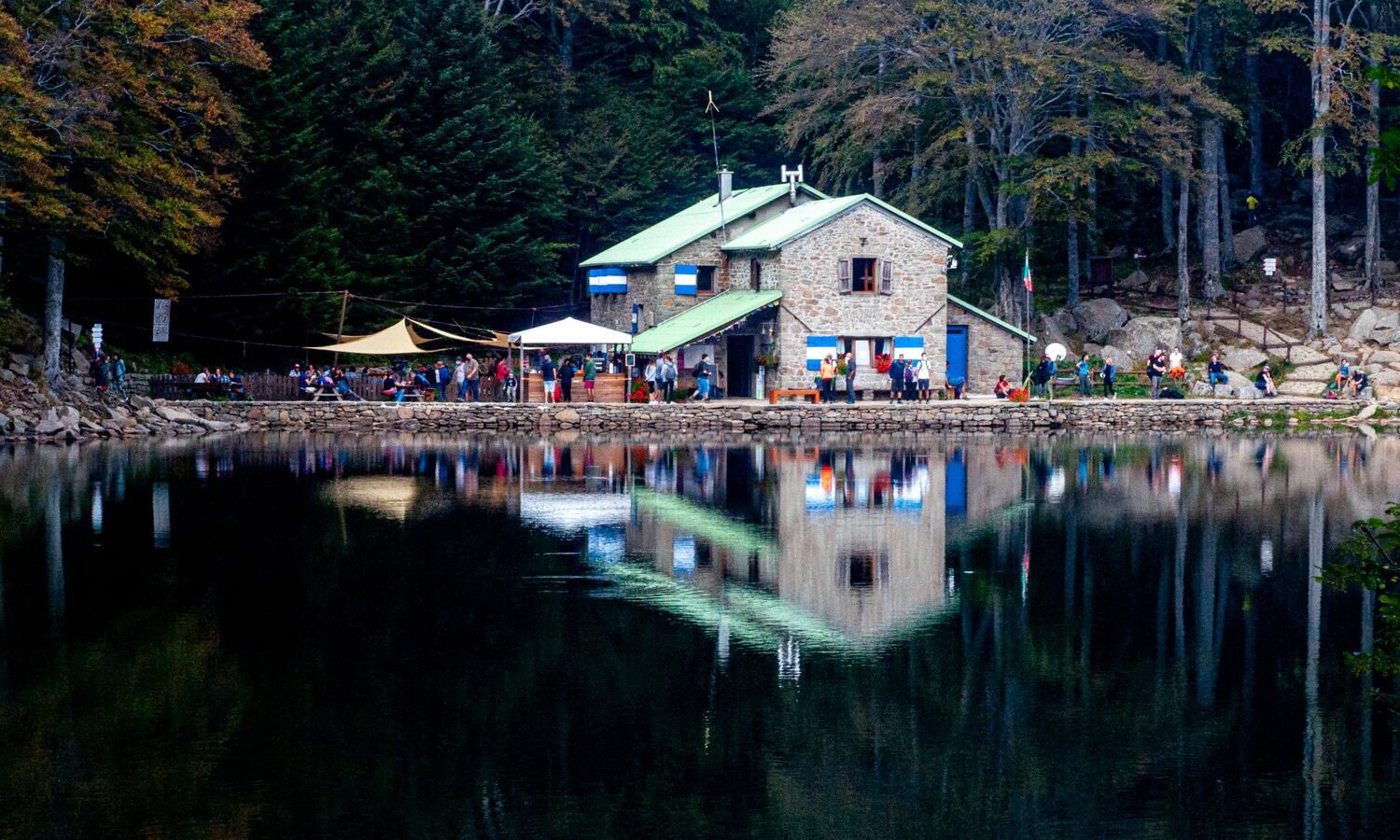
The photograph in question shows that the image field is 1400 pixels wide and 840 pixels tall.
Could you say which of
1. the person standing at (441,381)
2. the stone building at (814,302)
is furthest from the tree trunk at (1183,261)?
the person standing at (441,381)

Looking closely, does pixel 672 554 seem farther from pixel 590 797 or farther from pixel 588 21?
pixel 588 21

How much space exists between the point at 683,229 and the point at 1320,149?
71.3 ft

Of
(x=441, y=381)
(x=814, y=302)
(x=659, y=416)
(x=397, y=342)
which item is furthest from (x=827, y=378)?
(x=397, y=342)

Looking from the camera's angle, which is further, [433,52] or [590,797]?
[433,52]

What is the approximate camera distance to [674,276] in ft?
173

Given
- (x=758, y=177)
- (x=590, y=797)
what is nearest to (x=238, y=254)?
(x=758, y=177)

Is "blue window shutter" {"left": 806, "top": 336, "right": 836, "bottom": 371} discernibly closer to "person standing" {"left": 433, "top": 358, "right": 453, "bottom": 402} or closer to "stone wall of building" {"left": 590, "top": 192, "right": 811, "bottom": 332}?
"stone wall of building" {"left": 590, "top": 192, "right": 811, "bottom": 332}

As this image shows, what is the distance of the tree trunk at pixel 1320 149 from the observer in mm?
52188

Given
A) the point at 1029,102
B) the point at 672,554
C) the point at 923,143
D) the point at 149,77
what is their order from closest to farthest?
1. the point at 672,554
2. the point at 149,77
3. the point at 1029,102
4. the point at 923,143

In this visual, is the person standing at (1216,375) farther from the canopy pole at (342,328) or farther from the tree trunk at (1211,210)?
the canopy pole at (342,328)

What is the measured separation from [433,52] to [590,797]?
47.7m

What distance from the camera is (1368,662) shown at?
10.9 metres

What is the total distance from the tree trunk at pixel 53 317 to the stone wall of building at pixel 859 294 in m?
21.0

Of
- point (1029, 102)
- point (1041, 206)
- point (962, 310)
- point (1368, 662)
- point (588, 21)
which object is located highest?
point (588, 21)
